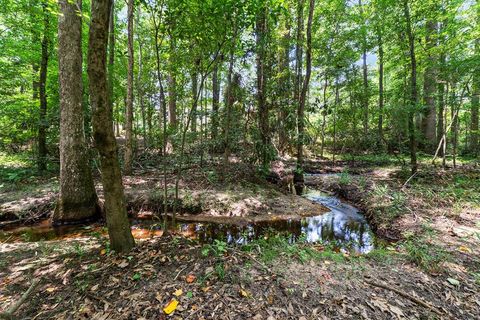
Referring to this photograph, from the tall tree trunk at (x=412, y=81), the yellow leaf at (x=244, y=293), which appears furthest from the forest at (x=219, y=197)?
the tall tree trunk at (x=412, y=81)

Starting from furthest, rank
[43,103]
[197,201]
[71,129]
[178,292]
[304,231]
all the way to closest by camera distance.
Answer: [43,103] < [197,201] < [304,231] < [71,129] < [178,292]

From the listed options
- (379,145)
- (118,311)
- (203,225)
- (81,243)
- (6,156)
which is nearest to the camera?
(118,311)

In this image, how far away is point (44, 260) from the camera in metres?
3.11

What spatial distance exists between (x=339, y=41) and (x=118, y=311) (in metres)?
13.0

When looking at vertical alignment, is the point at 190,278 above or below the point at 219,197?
below

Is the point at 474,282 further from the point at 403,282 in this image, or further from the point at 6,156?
the point at 6,156

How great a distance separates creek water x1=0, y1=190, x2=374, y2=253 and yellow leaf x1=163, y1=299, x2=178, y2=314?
2399 millimetres

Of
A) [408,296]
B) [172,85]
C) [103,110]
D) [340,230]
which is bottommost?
[340,230]

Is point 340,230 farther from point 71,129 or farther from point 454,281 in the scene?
point 71,129

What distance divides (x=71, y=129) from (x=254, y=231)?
4631 millimetres

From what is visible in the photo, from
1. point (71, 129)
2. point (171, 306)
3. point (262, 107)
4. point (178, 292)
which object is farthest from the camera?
point (262, 107)

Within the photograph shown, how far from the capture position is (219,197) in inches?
257

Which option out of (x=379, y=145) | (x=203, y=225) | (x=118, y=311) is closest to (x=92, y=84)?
(x=118, y=311)

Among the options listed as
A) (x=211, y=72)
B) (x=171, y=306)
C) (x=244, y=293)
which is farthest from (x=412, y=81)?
(x=171, y=306)
